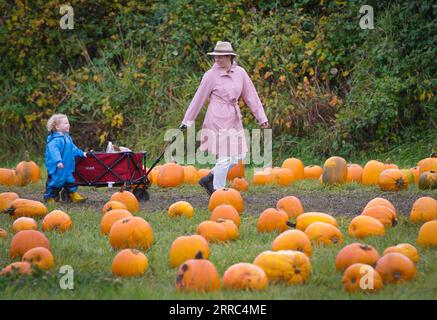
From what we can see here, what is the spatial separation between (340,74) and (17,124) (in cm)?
563

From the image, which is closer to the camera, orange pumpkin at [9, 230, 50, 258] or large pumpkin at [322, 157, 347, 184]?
orange pumpkin at [9, 230, 50, 258]

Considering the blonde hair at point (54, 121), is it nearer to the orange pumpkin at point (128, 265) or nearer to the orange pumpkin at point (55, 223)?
the orange pumpkin at point (55, 223)

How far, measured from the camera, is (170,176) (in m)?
9.81

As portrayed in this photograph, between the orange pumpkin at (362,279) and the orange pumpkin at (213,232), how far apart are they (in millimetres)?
1638

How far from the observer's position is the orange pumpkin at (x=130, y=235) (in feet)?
19.4

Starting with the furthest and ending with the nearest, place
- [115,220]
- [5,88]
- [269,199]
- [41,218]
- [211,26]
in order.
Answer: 1. [5,88]
2. [211,26]
3. [269,199]
4. [41,218]
5. [115,220]

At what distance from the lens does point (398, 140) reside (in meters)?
11.6

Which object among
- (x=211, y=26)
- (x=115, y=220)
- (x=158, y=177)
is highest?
(x=211, y=26)

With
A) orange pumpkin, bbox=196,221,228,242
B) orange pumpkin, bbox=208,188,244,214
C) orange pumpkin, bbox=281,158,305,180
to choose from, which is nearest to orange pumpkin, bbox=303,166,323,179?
orange pumpkin, bbox=281,158,305,180

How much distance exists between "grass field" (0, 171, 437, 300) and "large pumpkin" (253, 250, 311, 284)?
7 cm

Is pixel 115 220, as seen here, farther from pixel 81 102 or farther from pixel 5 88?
pixel 5 88

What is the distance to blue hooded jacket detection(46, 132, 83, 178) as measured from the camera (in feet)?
27.9

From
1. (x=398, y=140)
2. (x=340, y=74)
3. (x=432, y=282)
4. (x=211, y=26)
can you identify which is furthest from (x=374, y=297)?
(x=211, y=26)

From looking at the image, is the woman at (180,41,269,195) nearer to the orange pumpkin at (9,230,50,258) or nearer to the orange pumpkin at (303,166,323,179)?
the orange pumpkin at (303,166,323,179)
